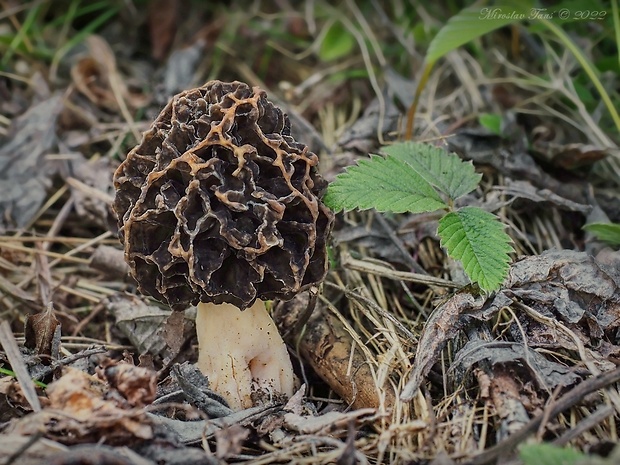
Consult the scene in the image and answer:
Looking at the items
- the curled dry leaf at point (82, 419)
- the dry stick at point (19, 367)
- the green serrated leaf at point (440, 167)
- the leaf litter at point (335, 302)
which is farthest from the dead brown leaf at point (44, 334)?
the green serrated leaf at point (440, 167)

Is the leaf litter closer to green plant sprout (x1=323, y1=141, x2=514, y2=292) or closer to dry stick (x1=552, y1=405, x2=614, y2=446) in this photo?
dry stick (x1=552, y1=405, x2=614, y2=446)

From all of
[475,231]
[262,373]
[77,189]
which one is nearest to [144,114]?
[77,189]

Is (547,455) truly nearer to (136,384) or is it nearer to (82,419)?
(136,384)

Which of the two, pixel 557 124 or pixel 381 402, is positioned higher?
pixel 557 124

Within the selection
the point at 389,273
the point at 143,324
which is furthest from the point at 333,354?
the point at 143,324

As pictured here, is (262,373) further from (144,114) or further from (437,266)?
(144,114)

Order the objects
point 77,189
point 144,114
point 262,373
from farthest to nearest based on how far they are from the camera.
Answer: point 144,114 → point 77,189 → point 262,373
